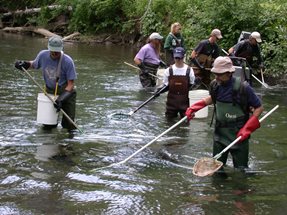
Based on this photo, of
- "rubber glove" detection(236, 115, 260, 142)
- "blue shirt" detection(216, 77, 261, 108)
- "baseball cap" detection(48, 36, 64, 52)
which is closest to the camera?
"rubber glove" detection(236, 115, 260, 142)

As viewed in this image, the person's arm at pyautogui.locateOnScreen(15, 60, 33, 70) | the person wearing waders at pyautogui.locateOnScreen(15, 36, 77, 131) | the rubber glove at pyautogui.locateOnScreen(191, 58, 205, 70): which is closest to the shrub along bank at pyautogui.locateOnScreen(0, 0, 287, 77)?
the rubber glove at pyautogui.locateOnScreen(191, 58, 205, 70)

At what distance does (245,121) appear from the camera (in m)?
6.91

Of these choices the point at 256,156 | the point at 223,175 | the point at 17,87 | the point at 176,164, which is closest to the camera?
the point at 223,175

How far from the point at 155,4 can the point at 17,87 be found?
14761 millimetres

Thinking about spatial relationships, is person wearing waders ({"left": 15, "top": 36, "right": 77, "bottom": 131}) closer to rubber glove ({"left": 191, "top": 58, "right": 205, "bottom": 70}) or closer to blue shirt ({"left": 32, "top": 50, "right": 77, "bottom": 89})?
blue shirt ({"left": 32, "top": 50, "right": 77, "bottom": 89})

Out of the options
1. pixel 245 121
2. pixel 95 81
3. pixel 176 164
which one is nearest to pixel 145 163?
pixel 176 164

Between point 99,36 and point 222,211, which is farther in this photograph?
point 99,36

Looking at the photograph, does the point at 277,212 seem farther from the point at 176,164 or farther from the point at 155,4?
the point at 155,4

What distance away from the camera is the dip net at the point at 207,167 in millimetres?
6758

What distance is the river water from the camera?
6.21 meters

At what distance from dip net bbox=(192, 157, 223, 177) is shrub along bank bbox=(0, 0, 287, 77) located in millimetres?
8940

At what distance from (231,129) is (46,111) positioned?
11.2 ft

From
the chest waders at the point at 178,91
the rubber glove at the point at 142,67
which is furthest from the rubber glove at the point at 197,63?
the chest waders at the point at 178,91

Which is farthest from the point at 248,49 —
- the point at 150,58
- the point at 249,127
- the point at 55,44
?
the point at 249,127
